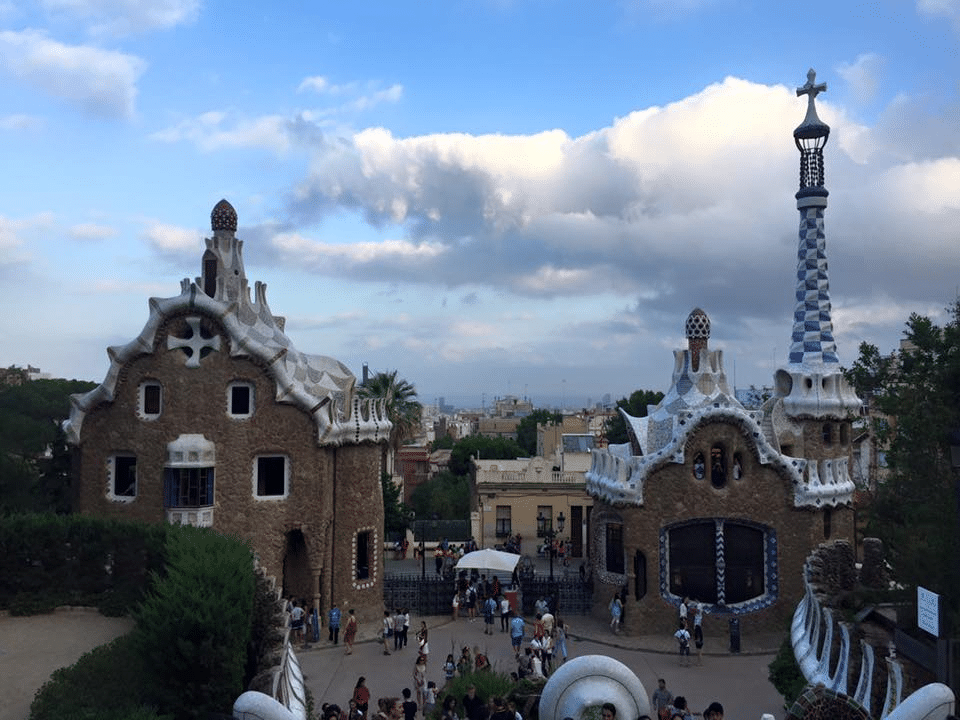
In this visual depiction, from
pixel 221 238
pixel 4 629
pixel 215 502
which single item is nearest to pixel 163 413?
pixel 215 502

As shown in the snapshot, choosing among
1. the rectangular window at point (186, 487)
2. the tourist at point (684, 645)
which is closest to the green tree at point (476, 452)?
the rectangular window at point (186, 487)

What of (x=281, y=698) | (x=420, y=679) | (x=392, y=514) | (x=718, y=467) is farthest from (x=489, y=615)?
(x=392, y=514)

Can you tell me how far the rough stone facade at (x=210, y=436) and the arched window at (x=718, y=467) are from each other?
10.3 meters

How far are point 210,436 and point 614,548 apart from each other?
37.9 feet

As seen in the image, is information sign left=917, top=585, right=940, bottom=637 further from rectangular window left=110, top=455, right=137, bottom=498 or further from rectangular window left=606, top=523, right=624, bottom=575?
rectangular window left=110, top=455, right=137, bottom=498

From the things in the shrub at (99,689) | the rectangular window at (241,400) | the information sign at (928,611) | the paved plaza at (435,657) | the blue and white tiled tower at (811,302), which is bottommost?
the paved plaza at (435,657)

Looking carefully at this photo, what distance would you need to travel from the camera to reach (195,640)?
12172 millimetres

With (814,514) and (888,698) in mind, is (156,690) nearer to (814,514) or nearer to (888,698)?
(888,698)

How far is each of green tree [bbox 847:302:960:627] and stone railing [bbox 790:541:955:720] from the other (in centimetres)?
105

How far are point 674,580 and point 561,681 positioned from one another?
1361 centimetres

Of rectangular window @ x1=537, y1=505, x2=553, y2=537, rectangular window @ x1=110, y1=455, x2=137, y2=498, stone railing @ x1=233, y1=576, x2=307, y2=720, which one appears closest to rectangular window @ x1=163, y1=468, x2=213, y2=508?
rectangular window @ x1=110, y1=455, x2=137, y2=498

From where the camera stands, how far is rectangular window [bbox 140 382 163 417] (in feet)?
74.8

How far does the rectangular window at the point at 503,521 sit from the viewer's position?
3947cm

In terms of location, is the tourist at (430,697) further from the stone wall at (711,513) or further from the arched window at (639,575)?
the arched window at (639,575)
